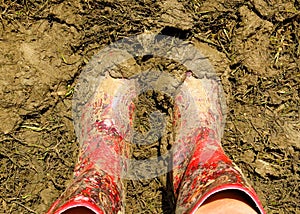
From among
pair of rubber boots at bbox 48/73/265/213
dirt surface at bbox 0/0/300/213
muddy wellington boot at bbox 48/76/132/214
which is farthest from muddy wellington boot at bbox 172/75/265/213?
muddy wellington boot at bbox 48/76/132/214

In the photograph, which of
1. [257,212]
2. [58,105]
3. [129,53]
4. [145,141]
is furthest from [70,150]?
[257,212]

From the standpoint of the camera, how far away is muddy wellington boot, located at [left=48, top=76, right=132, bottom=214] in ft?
4.87

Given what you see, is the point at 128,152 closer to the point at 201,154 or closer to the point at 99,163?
the point at 99,163

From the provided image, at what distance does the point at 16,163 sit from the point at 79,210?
0.71 metres

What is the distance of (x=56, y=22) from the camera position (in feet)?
6.50

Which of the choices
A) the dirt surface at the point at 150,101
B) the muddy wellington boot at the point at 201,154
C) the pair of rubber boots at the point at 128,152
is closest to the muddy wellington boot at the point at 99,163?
the pair of rubber boots at the point at 128,152

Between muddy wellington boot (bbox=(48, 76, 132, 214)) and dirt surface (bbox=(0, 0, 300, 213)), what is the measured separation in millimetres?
150

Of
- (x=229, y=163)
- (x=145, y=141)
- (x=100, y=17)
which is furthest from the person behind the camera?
(x=145, y=141)

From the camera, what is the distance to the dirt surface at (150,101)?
1.98m

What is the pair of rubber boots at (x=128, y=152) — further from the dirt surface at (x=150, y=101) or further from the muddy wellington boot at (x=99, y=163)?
the dirt surface at (x=150, y=101)

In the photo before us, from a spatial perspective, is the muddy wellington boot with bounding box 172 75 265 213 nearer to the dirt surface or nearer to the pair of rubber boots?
the pair of rubber boots

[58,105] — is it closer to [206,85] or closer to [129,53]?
[129,53]

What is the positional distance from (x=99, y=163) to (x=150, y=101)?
0.46 meters

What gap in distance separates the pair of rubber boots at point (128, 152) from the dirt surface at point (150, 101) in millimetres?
134
